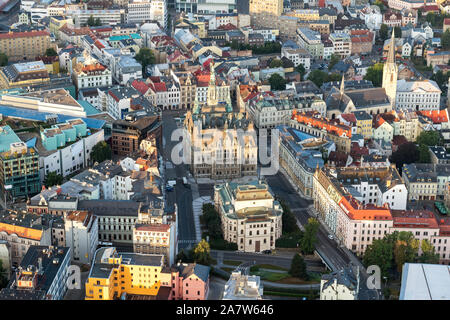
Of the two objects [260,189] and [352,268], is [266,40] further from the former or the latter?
[352,268]

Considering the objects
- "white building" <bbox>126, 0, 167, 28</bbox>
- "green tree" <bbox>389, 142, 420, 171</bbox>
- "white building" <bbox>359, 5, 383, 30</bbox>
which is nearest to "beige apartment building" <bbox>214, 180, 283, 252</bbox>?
"green tree" <bbox>389, 142, 420, 171</bbox>

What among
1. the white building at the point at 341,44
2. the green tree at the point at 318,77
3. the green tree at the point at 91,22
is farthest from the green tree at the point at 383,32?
the green tree at the point at 91,22

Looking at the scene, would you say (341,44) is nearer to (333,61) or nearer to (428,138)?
(333,61)

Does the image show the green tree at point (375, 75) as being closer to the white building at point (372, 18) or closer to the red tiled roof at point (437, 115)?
the red tiled roof at point (437, 115)

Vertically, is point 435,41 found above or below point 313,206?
above

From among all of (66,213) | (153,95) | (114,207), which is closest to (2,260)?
(66,213)

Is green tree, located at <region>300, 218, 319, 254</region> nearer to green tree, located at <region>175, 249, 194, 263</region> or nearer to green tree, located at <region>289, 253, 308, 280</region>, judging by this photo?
green tree, located at <region>289, 253, 308, 280</region>

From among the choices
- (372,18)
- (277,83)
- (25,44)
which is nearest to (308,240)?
(277,83)
